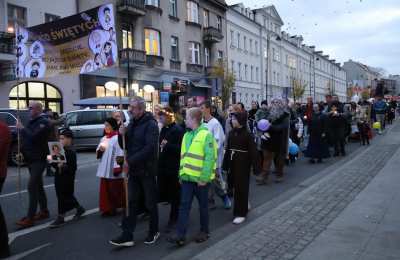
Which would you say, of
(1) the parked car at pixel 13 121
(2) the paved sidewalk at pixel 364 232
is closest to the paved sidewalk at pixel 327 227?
(2) the paved sidewalk at pixel 364 232

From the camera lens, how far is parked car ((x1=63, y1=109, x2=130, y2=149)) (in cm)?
1909

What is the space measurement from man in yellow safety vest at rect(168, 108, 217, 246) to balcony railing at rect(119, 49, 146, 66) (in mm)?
23059

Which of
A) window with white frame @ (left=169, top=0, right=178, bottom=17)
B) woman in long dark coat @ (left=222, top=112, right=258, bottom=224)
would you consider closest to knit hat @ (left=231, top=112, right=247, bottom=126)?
woman in long dark coat @ (left=222, top=112, right=258, bottom=224)

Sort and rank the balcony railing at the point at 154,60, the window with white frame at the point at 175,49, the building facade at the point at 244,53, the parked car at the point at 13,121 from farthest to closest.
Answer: the building facade at the point at 244,53 → the window with white frame at the point at 175,49 → the balcony railing at the point at 154,60 → the parked car at the point at 13,121

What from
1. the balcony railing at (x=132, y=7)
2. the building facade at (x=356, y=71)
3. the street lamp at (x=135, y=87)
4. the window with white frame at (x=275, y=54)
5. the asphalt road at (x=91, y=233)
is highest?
the building facade at (x=356, y=71)

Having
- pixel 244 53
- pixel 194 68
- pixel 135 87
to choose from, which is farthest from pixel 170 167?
pixel 244 53

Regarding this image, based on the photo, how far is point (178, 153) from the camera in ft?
21.4

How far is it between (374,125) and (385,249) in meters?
19.0

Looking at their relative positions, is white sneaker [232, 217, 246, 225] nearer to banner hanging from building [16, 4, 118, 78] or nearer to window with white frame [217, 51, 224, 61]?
banner hanging from building [16, 4, 118, 78]

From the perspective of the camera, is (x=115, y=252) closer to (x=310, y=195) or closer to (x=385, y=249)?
(x=385, y=249)

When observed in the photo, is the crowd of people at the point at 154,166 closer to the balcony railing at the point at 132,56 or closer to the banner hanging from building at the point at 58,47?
the banner hanging from building at the point at 58,47

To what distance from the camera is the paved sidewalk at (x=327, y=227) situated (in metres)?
5.28

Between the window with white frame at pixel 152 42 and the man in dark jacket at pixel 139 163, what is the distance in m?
27.4

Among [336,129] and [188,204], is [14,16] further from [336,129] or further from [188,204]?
[188,204]
